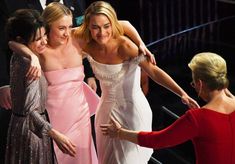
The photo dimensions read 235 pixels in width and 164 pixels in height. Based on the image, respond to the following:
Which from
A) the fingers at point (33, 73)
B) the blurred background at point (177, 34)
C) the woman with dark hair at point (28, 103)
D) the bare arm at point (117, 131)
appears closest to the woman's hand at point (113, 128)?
the bare arm at point (117, 131)

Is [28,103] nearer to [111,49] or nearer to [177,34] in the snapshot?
[111,49]

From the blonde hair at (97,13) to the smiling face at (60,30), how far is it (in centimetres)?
8

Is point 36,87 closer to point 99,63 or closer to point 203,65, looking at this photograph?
point 99,63

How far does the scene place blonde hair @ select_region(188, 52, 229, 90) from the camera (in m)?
2.55

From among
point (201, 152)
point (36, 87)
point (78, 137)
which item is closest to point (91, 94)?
point (78, 137)

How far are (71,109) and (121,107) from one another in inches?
11.0

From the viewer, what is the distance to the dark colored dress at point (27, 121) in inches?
110

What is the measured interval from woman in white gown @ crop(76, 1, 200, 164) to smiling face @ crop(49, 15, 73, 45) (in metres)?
0.08

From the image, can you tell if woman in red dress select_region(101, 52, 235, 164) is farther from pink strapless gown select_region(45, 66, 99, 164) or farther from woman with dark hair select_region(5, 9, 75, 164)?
pink strapless gown select_region(45, 66, 99, 164)

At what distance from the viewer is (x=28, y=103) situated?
2846 millimetres

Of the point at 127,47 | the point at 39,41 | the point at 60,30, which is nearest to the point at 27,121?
the point at 39,41

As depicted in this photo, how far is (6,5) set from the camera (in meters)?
3.67

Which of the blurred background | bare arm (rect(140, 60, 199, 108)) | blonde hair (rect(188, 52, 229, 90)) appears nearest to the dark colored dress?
bare arm (rect(140, 60, 199, 108))

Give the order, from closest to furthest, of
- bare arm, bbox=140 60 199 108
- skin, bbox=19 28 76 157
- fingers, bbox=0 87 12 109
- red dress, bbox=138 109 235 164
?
red dress, bbox=138 109 235 164, skin, bbox=19 28 76 157, bare arm, bbox=140 60 199 108, fingers, bbox=0 87 12 109
